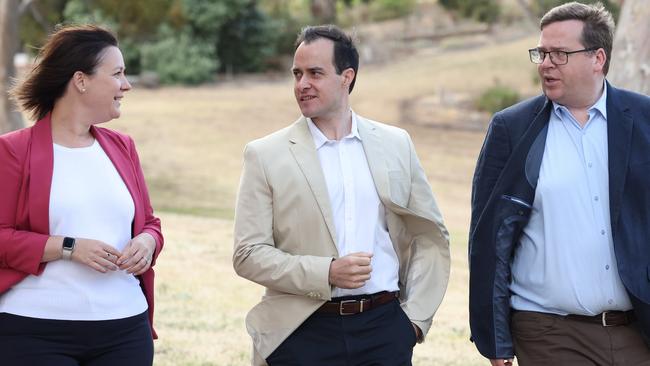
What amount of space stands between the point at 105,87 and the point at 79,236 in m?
0.66

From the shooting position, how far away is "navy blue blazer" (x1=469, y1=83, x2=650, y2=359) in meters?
4.57

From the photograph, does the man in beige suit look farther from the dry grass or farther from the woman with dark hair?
the dry grass

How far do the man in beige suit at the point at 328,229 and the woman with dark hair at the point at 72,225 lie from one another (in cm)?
53

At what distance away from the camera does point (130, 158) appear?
15.4 ft

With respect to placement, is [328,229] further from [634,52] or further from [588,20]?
[634,52]

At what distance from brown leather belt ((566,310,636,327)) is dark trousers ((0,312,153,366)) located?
6.32ft

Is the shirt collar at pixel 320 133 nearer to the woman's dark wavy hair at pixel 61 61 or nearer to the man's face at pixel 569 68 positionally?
the man's face at pixel 569 68

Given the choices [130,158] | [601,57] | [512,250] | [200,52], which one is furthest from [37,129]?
[200,52]

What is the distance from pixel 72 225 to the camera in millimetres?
4359

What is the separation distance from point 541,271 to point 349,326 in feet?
2.87

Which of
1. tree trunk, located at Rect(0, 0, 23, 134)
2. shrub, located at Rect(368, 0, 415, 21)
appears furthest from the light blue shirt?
shrub, located at Rect(368, 0, 415, 21)

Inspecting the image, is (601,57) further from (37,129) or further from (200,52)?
(200,52)

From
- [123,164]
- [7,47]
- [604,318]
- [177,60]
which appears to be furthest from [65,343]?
[177,60]

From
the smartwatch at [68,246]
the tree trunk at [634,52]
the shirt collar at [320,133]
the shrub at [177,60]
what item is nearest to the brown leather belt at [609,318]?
the shirt collar at [320,133]
